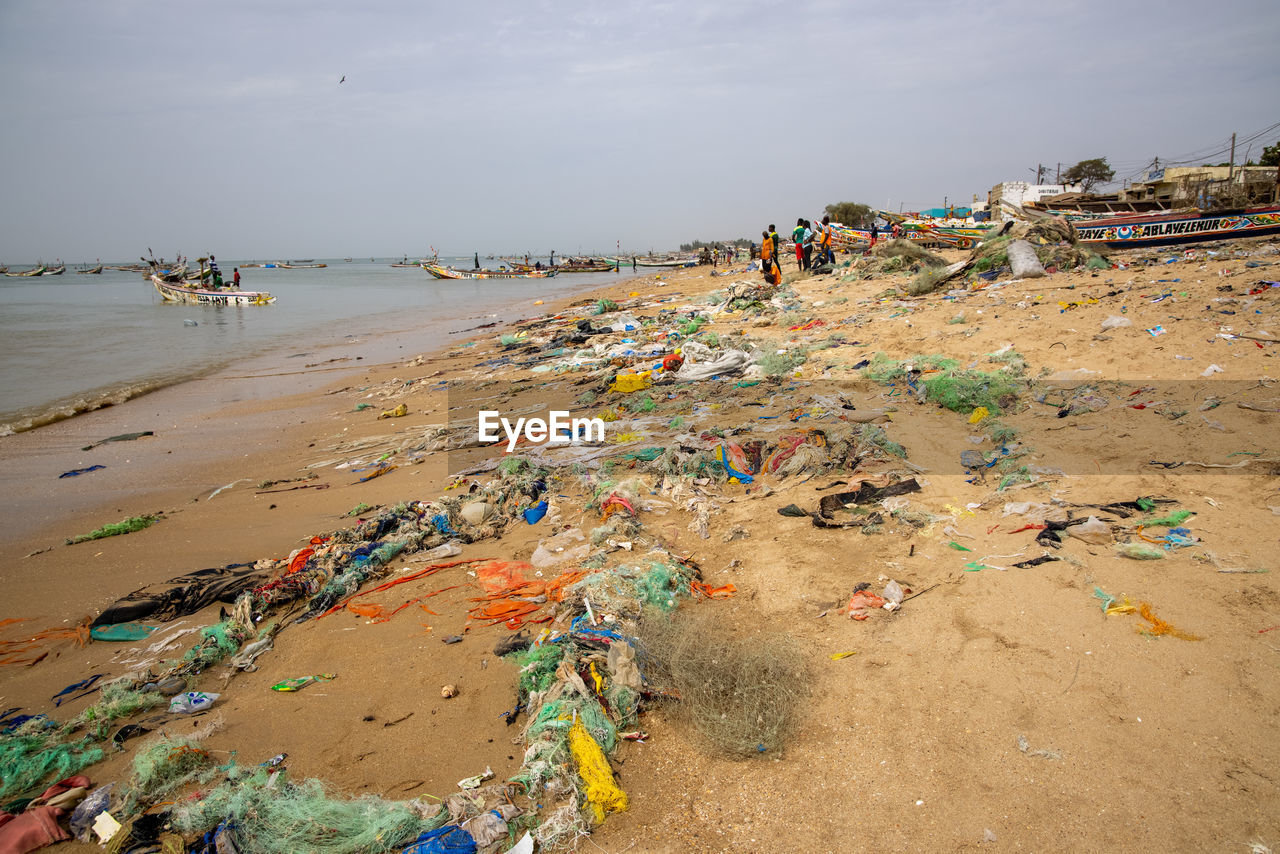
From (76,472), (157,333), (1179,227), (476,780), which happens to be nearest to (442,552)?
(476,780)

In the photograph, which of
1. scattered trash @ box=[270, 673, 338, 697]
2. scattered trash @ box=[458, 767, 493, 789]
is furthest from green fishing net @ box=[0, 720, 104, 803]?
scattered trash @ box=[458, 767, 493, 789]

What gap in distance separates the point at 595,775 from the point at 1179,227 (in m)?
18.2

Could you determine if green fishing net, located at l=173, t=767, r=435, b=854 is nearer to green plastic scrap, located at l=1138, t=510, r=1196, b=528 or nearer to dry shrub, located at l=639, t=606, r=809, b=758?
dry shrub, located at l=639, t=606, r=809, b=758

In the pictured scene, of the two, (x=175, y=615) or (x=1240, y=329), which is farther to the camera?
(x=1240, y=329)

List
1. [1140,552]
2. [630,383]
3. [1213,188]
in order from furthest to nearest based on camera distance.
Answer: [1213,188] < [630,383] < [1140,552]

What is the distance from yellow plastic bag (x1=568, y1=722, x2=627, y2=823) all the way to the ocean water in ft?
39.7

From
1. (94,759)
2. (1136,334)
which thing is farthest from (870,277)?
(94,759)

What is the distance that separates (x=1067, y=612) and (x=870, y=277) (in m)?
12.4

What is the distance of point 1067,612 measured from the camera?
305cm

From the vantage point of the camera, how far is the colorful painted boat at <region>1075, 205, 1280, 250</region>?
13.1 metres

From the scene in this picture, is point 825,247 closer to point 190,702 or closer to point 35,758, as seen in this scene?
point 190,702

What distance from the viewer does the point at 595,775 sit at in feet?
8.37

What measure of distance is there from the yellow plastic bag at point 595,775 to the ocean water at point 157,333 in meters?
12.1

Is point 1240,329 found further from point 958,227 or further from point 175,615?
point 958,227
